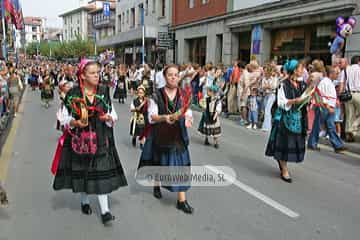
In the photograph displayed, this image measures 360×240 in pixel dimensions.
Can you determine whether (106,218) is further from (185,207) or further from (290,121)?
(290,121)

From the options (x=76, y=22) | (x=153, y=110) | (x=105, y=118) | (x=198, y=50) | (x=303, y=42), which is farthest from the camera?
(x=76, y=22)

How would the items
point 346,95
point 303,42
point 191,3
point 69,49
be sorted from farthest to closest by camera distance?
point 69,49 < point 191,3 < point 303,42 < point 346,95

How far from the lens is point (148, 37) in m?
27.2

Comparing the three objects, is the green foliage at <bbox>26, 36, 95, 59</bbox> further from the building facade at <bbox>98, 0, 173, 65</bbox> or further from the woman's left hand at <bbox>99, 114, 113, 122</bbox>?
the woman's left hand at <bbox>99, 114, 113, 122</bbox>

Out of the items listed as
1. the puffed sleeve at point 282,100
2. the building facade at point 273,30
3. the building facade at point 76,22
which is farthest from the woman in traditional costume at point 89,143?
the building facade at point 76,22

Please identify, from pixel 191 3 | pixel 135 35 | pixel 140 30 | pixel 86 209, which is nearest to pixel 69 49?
pixel 135 35

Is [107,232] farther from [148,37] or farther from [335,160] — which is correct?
[148,37]

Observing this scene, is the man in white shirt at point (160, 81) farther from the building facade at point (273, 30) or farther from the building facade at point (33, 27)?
the building facade at point (33, 27)

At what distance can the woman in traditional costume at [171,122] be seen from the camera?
12.8 feet

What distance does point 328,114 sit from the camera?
24.0 feet

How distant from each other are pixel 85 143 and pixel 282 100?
2.78 m

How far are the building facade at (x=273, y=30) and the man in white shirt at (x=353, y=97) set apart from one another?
390cm

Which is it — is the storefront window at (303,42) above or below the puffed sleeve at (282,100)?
above

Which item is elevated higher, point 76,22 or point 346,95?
point 76,22
